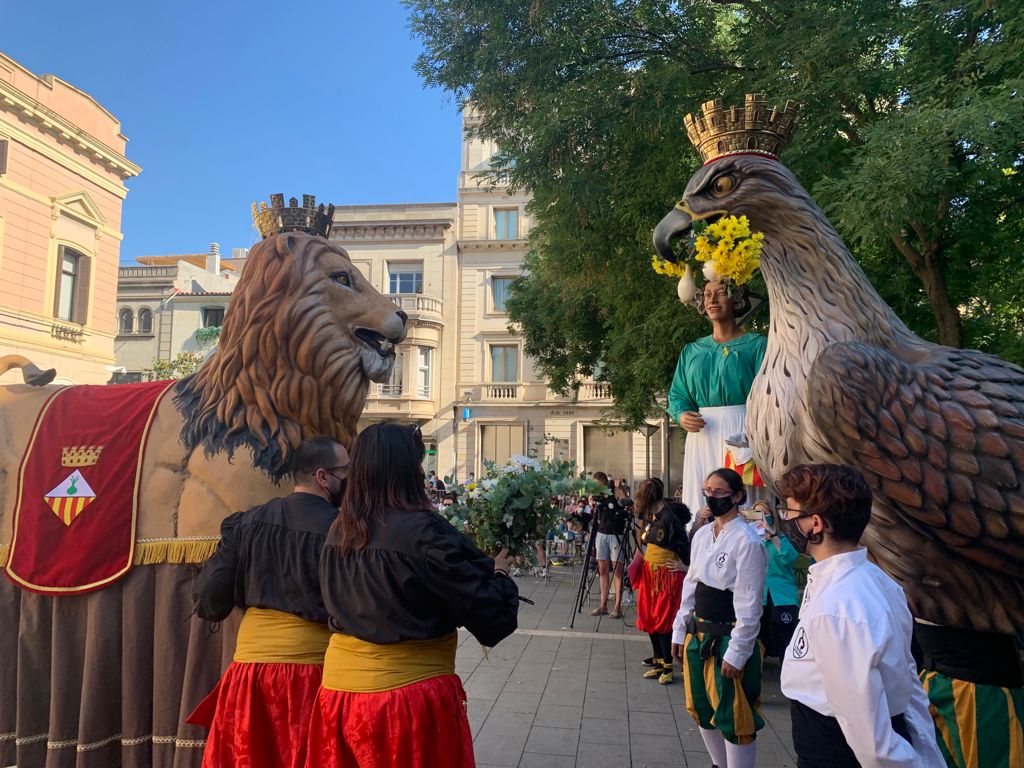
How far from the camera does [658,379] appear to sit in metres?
9.24

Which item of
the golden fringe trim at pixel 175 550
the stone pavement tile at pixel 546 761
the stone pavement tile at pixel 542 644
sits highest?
the golden fringe trim at pixel 175 550

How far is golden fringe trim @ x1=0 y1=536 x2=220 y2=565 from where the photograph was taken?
125 inches

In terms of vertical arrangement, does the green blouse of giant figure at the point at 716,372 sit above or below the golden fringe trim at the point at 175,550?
above

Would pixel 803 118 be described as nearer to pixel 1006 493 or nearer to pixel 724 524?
pixel 724 524

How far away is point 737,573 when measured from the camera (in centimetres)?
372

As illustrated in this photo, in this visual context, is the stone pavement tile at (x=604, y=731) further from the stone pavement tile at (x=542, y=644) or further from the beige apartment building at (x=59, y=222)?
the beige apartment building at (x=59, y=222)

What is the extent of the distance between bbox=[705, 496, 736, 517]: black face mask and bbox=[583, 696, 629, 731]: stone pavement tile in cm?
242

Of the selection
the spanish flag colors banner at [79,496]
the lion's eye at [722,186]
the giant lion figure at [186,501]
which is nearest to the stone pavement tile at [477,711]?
the giant lion figure at [186,501]

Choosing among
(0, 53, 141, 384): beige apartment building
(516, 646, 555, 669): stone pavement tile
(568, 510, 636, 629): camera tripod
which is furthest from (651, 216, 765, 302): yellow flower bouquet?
(0, 53, 141, 384): beige apartment building

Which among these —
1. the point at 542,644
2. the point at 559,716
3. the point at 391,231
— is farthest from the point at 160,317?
the point at 559,716

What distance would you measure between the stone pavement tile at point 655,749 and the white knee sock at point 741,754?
89cm

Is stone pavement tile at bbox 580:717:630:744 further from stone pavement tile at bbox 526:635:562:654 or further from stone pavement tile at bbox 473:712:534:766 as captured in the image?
stone pavement tile at bbox 526:635:562:654

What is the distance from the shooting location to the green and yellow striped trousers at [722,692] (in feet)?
11.9

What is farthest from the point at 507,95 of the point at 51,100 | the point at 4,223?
the point at 51,100
